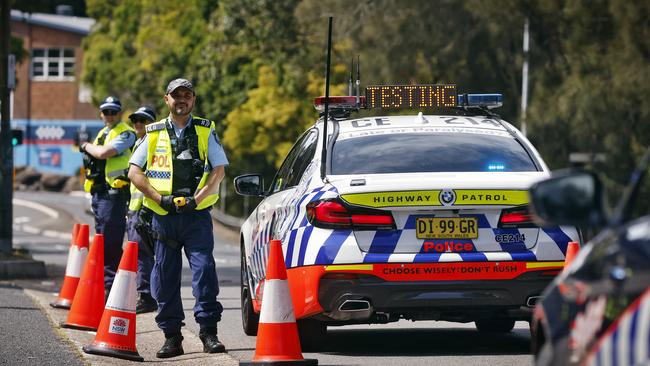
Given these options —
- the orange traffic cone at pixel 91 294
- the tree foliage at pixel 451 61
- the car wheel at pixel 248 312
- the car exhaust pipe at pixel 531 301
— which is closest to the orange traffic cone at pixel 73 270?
the orange traffic cone at pixel 91 294

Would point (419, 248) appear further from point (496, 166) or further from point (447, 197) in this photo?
point (496, 166)

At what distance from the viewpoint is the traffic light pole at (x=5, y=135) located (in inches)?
807

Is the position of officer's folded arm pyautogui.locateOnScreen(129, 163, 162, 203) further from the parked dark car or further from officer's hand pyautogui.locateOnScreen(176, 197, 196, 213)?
the parked dark car

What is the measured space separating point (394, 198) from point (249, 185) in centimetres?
219

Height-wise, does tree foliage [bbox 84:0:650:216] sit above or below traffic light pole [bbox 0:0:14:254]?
above

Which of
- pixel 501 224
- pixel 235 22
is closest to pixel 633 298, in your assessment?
pixel 501 224

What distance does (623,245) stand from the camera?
398 cm

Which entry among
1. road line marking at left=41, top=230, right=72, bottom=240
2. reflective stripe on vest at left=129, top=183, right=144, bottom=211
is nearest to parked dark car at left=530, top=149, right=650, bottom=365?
reflective stripe on vest at left=129, top=183, right=144, bottom=211

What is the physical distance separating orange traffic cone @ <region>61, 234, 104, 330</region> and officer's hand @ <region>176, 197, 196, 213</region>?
1946 millimetres

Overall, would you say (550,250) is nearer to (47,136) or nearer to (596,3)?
(596,3)

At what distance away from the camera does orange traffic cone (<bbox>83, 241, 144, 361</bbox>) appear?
9.45 meters

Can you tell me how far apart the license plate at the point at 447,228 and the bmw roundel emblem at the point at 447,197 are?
0.11 metres

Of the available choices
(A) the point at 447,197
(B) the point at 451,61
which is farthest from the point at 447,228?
(B) the point at 451,61

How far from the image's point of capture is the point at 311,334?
9.71 m
